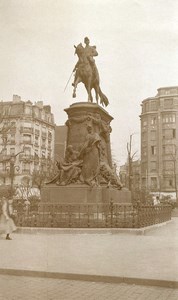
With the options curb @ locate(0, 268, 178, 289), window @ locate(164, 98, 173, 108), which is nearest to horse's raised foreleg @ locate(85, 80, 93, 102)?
curb @ locate(0, 268, 178, 289)

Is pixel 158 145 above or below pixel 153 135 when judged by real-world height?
below

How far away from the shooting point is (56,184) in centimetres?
1802

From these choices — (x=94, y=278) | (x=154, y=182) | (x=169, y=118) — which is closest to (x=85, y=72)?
(x=94, y=278)

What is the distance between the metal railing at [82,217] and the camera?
52.0 ft

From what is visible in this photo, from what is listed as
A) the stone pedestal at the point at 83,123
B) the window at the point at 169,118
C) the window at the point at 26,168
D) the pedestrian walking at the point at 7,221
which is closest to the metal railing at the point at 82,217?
the pedestrian walking at the point at 7,221

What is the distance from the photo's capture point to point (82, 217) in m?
16.4

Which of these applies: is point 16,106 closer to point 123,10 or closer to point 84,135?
point 84,135

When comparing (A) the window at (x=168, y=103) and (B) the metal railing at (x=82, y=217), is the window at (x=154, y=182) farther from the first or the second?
(B) the metal railing at (x=82, y=217)

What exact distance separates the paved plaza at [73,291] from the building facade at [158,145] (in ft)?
239

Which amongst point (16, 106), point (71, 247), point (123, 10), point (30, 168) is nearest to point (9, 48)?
point (123, 10)

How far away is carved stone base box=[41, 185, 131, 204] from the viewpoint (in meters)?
17.1

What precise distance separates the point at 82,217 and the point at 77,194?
1126 mm

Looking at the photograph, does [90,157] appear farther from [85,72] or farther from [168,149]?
[168,149]

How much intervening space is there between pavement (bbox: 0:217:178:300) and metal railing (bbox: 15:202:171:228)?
1327 mm
